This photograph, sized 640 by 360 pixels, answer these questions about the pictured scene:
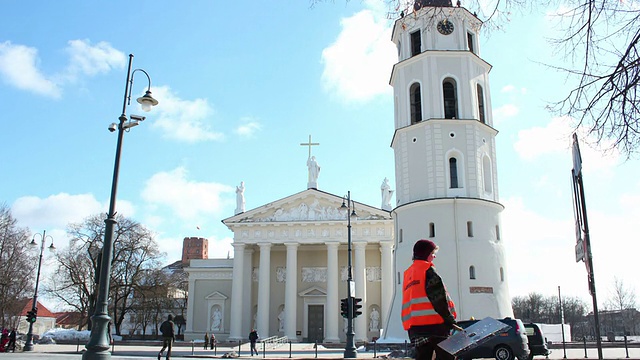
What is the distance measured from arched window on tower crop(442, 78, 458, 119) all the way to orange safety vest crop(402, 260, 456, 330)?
88.0 feet

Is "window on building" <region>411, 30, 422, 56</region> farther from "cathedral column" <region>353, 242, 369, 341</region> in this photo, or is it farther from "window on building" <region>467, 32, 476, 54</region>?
"cathedral column" <region>353, 242, 369, 341</region>

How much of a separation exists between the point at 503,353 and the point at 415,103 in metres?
17.8

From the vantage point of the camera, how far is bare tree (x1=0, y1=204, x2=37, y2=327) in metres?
41.9

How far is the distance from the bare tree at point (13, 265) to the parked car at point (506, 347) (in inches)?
1399

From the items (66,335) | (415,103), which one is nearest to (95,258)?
(66,335)

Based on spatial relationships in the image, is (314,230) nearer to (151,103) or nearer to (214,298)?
(214,298)

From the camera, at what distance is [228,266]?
53.8 metres

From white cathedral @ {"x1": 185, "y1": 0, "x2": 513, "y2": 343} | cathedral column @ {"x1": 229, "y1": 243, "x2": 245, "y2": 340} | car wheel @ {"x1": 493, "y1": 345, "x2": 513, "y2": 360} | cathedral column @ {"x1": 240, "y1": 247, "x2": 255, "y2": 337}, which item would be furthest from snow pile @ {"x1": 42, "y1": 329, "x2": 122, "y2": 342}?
car wheel @ {"x1": 493, "y1": 345, "x2": 513, "y2": 360}

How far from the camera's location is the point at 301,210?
50844mm

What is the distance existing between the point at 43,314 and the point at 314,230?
60.9 meters

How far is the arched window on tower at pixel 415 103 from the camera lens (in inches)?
1268

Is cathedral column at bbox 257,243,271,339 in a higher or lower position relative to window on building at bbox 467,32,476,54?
lower

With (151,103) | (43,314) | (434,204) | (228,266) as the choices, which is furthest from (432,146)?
(43,314)

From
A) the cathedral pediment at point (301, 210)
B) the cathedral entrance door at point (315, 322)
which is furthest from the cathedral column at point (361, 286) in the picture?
the cathedral entrance door at point (315, 322)
